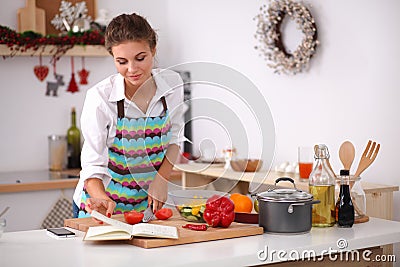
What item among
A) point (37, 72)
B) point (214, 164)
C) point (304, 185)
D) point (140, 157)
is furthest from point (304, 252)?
point (37, 72)

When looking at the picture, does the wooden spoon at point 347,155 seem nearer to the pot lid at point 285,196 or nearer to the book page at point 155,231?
the pot lid at point 285,196

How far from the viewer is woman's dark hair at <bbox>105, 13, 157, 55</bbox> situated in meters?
2.58

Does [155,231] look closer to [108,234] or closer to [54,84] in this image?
[108,234]

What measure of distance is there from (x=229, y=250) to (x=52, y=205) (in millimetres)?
2465

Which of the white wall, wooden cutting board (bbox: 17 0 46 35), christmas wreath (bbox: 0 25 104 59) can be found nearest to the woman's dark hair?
the white wall

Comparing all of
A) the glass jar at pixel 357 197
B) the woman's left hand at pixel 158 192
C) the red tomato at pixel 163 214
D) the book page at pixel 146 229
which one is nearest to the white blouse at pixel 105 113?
the woman's left hand at pixel 158 192

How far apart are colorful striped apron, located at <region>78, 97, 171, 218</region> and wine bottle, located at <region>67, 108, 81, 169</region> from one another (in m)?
2.01

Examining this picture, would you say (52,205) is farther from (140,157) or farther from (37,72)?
(140,157)

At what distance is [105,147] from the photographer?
283 centimetres

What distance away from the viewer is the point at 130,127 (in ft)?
9.32

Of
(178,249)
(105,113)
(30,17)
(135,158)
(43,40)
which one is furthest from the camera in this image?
(30,17)

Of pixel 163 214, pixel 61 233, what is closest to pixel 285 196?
pixel 163 214

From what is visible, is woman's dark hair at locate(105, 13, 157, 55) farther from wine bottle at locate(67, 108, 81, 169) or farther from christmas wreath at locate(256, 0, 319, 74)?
wine bottle at locate(67, 108, 81, 169)

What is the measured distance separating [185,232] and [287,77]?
6.31 ft
